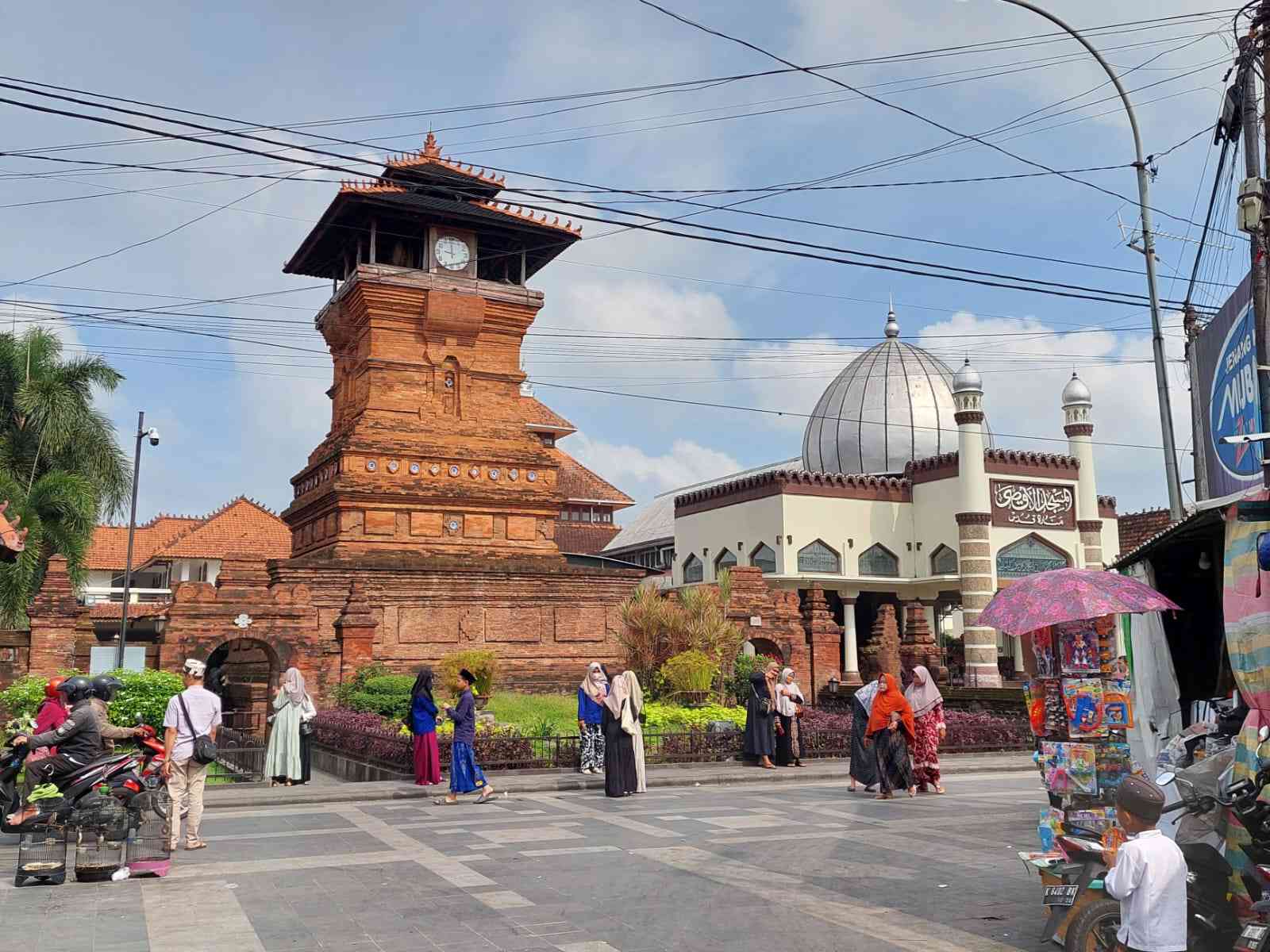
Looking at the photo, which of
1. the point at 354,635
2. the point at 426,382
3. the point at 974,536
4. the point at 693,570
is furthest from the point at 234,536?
the point at 974,536

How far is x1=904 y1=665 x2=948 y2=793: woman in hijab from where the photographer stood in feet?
47.3

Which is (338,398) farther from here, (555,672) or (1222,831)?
(1222,831)

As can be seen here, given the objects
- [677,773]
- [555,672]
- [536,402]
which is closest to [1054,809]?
[677,773]

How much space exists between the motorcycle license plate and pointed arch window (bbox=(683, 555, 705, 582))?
116ft

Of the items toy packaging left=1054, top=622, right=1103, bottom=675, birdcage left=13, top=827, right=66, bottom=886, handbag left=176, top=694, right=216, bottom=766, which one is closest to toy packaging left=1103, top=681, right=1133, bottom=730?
toy packaging left=1054, top=622, right=1103, bottom=675

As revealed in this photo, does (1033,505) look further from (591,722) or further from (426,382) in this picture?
(591,722)

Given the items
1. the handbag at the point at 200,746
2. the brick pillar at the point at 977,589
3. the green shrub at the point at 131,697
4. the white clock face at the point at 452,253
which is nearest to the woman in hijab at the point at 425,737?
the green shrub at the point at 131,697

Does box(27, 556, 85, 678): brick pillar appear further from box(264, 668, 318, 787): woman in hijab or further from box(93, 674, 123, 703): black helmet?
box(93, 674, 123, 703): black helmet

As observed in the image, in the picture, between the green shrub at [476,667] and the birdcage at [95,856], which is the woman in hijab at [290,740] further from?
the green shrub at [476,667]

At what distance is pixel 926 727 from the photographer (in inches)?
571

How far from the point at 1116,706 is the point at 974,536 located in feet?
101

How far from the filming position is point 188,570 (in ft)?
137

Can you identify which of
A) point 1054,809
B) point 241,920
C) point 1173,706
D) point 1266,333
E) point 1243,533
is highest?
point 1266,333

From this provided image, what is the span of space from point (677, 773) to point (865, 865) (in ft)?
24.8
